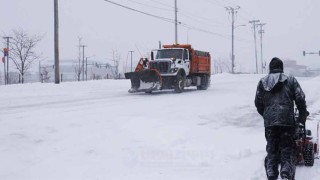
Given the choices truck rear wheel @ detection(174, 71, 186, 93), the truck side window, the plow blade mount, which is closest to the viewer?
the plow blade mount

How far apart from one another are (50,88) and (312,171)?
19.2 meters

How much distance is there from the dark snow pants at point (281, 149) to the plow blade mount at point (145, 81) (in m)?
13.8

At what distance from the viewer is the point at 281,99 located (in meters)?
4.87

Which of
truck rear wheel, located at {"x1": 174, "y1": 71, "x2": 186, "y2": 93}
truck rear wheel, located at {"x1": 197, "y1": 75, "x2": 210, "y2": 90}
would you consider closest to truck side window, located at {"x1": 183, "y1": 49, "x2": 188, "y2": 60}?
truck rear wheel, located at {"x1": 174, "y1": 71, "x2": 186, "y2": 93}

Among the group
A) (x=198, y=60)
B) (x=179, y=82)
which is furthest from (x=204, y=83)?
(x=179, y=82)

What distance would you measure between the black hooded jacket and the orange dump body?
16601 mm

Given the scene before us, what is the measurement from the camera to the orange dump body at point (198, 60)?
21.5 m

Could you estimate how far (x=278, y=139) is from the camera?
4988mm

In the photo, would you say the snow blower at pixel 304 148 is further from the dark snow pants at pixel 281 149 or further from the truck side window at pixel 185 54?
the truck side window at pixel 185 54

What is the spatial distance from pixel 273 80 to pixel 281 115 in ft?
1.54

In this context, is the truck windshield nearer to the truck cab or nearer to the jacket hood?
the truck cab

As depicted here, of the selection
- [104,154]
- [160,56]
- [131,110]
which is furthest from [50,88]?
[104,154]

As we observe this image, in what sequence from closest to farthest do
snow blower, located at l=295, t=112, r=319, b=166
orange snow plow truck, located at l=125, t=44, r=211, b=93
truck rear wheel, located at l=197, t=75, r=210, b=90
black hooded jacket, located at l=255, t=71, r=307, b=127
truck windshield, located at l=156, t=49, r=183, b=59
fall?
black hooded jacket, located at l=255, t=71, r=307, b=127 → snow blower, located at l=295, t=112, r=319, b=166 → orange snow plow truck, located at l=125, t=44, r=211, b=93 → truck windshield, located at l=156, t=49, r=183, b=59 → truck rear wheel, located at l=197, t=75, r=210, b=90

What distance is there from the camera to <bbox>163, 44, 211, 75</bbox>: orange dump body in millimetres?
21547
